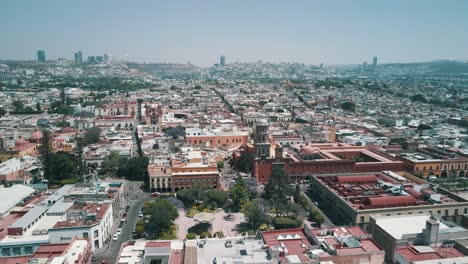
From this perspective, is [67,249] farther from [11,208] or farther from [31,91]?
[31,91]

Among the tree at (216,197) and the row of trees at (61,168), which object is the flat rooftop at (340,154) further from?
the row of trees at (61,168)

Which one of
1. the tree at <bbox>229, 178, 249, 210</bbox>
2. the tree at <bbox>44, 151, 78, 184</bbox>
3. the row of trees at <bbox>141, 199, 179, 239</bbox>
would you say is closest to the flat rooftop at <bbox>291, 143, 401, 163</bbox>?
the tree at <bbox>229, 178, 249, 210</bbox>

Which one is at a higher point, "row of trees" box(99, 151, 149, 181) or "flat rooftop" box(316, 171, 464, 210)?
"flat rooftop" box(316, 171, 464, 210)

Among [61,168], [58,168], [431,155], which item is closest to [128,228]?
[61,168]

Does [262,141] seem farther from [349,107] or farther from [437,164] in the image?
[349,107]

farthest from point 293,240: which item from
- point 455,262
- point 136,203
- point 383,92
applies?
point 383,92

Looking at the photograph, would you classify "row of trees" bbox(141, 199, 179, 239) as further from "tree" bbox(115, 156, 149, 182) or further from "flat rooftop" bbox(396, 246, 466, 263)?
"flat rooftop" bbox(396, 246, 466, 263)

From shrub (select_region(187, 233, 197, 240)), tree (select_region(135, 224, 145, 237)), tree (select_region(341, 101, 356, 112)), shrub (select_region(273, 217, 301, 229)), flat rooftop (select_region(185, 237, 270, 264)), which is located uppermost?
tree (select_region(341, 101, 356, 112))
